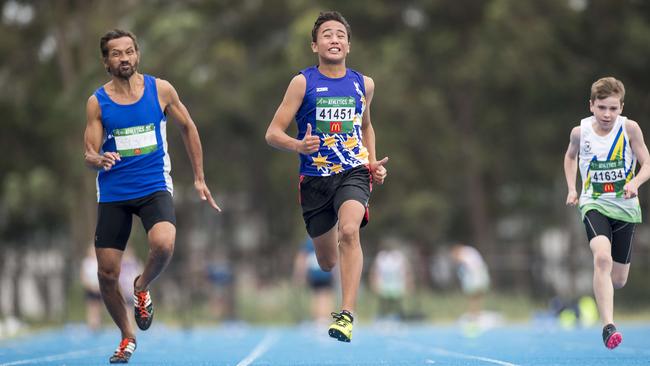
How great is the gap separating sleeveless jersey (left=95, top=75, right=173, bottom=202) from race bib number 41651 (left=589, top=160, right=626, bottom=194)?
3.84 metres

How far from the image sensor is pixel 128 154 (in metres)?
9.77

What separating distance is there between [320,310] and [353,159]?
48.2ft

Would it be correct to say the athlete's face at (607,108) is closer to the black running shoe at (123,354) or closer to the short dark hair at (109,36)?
the short dark hair at (109,36)

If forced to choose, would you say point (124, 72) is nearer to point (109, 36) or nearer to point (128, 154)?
point (109, 36)

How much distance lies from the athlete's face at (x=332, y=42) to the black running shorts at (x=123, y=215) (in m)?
1.74

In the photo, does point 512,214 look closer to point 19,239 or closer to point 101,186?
point 19,239

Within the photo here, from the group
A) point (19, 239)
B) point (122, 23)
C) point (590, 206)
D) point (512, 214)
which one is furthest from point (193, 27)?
point (590, 206)

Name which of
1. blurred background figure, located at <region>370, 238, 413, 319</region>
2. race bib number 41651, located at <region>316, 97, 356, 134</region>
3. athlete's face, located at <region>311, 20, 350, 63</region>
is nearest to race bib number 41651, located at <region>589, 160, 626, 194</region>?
race bib number 41651, located at <region>316, 97, 356, 134</region>

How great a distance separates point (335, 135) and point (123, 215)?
1852 millimetres

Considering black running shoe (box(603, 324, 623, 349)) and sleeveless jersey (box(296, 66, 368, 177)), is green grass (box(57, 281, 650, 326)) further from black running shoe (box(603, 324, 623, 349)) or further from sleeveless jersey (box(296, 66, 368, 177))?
sleeveless jersey (box(296, 66, 368, 177))

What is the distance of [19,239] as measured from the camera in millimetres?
49188

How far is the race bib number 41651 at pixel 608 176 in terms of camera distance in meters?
10.7

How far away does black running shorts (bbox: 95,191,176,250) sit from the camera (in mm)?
9836

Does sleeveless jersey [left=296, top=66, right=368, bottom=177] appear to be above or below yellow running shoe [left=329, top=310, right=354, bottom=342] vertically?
above
